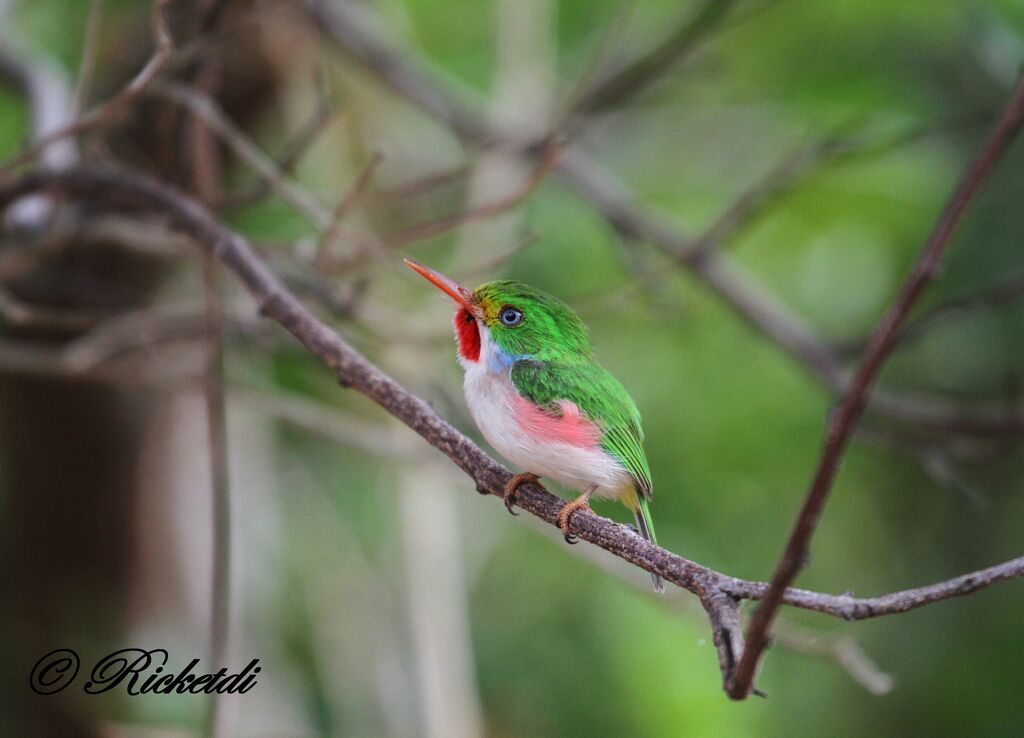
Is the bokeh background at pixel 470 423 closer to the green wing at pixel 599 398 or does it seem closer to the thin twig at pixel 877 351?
the green wing at pixel 599 398

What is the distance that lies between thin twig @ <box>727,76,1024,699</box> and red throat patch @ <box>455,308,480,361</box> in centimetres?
108

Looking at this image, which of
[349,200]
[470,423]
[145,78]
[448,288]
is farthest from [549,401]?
[470,423]

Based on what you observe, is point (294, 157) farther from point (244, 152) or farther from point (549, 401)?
point (549, 401)

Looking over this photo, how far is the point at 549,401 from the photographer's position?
1.70 m

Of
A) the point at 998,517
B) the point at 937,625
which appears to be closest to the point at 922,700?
the point at 937,625

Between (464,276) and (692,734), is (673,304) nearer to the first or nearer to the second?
(464,276)

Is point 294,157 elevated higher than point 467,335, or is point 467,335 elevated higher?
point 294,157

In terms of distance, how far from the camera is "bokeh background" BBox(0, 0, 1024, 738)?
3.25 meters

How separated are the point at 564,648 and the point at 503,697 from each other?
12.9 inches

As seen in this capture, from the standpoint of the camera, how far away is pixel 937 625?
151 inches

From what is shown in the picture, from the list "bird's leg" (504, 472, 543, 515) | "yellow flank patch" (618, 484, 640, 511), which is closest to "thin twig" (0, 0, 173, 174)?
"bird's leg" (504, 472, 543, 515)
